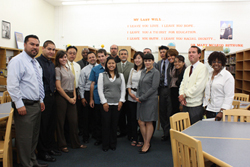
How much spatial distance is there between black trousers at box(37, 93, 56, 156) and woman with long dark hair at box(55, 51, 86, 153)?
12 centimetres

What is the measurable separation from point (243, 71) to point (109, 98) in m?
5.55

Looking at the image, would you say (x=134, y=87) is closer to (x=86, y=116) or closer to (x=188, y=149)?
(x=86, y=116)

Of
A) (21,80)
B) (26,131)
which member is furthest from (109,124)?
(21,80)

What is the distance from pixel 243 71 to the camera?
6719mm

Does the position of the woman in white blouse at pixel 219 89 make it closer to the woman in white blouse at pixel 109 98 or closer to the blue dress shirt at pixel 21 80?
the woman in white blouse at pixel 109 98

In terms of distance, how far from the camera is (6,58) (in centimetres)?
665

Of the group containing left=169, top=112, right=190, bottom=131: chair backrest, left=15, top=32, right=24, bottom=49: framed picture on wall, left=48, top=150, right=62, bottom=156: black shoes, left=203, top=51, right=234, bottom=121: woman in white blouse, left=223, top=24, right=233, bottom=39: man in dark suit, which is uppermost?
left=223, top=24, right=233, bottom=39: man in dark suit

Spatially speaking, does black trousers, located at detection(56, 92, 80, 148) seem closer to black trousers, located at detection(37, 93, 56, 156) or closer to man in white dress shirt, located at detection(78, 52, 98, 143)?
black trousers, located at detection(37, 93, 56, 156)

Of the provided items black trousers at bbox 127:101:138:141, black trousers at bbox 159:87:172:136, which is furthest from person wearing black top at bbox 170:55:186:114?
black trousers at bbox 127:101:138:141

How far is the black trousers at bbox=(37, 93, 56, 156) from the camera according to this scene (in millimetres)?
2785

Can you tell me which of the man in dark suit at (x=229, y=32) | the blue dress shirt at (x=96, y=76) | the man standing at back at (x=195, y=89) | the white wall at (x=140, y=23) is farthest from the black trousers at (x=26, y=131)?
the man in dark suit at (x=229, y=32)

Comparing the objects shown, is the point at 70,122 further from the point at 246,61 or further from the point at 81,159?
the point at 246,61

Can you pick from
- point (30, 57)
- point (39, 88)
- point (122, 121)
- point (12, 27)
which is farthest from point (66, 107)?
point (12, 27)

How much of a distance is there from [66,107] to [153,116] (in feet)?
4.49
